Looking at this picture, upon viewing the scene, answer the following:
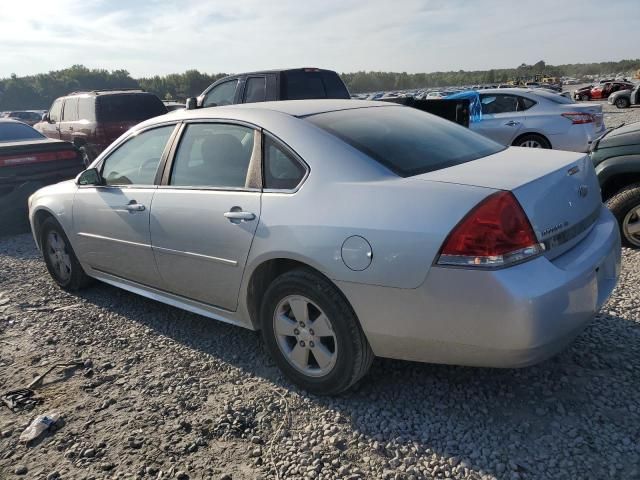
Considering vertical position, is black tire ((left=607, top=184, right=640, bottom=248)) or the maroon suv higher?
the maroon suv

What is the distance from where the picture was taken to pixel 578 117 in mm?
9016

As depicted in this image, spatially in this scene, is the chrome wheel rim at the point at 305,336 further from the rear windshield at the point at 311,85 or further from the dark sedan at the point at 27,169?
the rear windshield at the point at 311,85

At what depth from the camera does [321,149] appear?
2789 millimetres

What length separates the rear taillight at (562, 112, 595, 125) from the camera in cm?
901

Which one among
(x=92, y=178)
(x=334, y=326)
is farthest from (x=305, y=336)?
(x=92, y=178)

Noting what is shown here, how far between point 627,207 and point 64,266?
519 centimetres

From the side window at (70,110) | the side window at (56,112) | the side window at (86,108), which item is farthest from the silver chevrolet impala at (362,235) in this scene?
the side window at (56,112)

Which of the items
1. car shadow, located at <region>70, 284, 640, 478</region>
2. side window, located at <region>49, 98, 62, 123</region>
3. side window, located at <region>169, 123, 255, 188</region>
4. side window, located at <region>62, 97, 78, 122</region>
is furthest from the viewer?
side window, located at <region>49, 98, 62, 123</region>

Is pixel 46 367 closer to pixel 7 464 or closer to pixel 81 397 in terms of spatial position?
pixel 81 397

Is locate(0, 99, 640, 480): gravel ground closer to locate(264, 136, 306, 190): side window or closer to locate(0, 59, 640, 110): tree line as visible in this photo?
locate(264, 136, 306, 190): side window

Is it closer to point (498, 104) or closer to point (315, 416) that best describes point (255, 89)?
point (498, 104)

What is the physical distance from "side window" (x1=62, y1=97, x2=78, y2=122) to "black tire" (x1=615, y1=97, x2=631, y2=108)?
1023 inches

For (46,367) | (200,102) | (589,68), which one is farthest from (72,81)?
(589,68)

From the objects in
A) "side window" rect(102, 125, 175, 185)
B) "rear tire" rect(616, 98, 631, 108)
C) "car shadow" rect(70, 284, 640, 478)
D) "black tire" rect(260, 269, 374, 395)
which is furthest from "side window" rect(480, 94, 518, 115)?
"rear tire" rect(616, 98, 631, 108)
